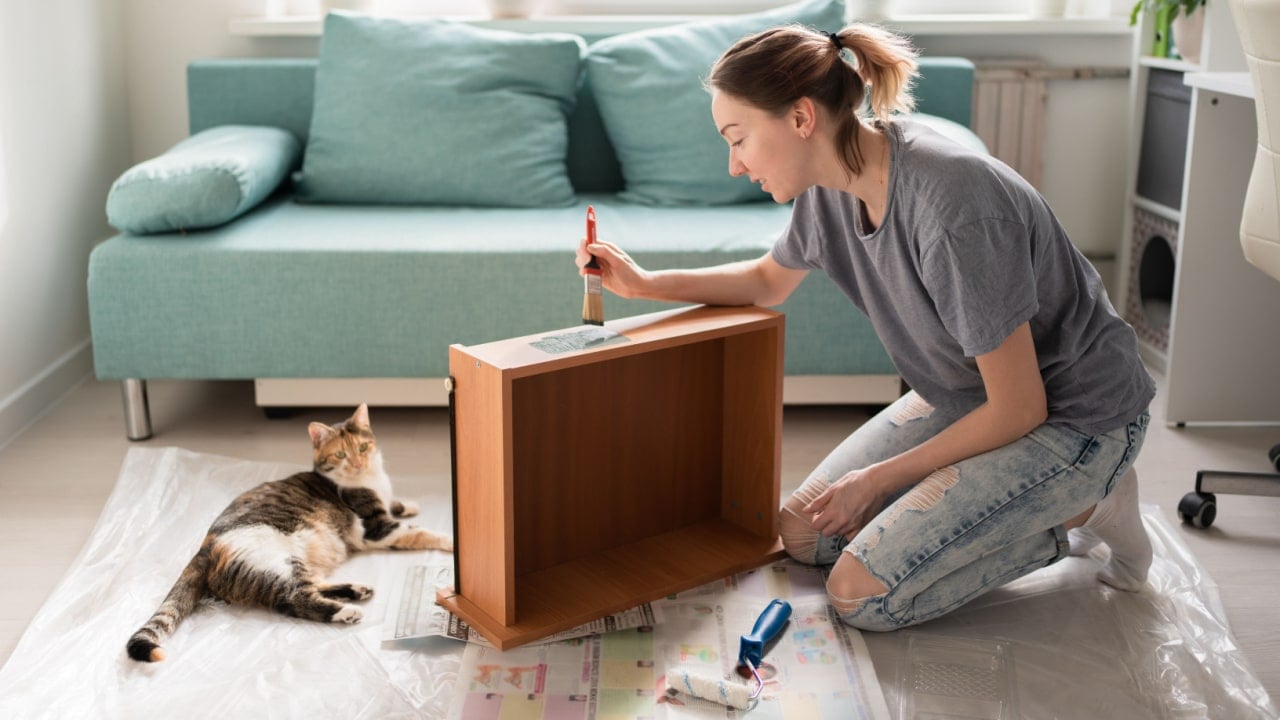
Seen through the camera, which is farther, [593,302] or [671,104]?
[671,104]

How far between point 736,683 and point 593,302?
58cm

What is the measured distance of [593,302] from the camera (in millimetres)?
1866

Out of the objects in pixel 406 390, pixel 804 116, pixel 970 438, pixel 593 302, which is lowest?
pixel 406 390

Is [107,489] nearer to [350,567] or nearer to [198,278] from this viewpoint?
[198,278]

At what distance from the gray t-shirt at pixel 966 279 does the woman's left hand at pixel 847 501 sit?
19 centimetres

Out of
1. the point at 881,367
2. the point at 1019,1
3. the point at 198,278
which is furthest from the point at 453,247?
the point at 1019,1

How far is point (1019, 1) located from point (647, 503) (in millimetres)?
2064

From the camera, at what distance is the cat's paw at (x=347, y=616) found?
1.84 meters

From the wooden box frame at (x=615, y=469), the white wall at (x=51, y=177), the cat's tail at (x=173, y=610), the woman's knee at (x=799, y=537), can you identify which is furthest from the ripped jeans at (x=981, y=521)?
the white wall at (x=51, y=177)

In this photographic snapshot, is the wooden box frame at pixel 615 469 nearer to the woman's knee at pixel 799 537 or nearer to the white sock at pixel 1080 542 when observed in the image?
the woman's knee at pixel 799 537

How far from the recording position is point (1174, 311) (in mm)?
2623

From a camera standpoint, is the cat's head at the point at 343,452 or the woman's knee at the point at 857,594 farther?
the cat's head at the point at 343,452

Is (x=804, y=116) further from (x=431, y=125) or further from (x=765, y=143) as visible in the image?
(x=431, y=125)

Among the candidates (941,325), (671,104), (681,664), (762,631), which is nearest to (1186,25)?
(671,104)
